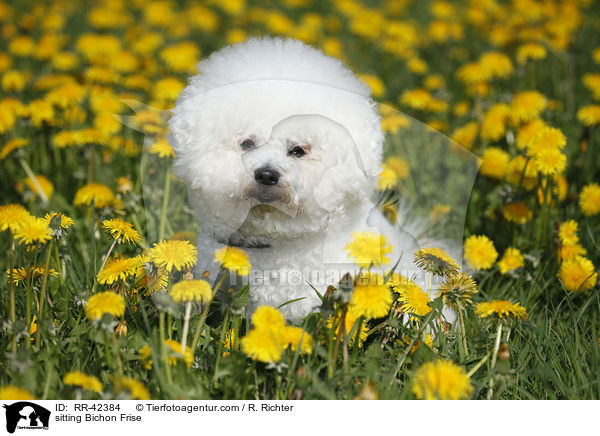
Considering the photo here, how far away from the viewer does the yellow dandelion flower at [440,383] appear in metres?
1.35

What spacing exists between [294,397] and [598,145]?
238 centimetres

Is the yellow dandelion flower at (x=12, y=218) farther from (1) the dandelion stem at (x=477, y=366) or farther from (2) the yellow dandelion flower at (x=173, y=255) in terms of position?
(1) the dandelion stem at (x=477, y=366)

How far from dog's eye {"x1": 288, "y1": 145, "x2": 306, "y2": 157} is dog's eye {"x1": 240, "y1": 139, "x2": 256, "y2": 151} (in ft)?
0.36

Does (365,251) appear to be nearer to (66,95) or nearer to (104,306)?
(104,306)

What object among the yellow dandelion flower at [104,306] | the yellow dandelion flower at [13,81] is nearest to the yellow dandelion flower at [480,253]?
the yellow dandelion flower at [104,306]

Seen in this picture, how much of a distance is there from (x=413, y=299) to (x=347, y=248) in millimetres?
275

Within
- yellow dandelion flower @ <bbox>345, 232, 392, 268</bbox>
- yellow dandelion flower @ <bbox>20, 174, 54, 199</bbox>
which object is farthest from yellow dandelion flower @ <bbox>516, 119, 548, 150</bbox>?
yellow dandelion flower @ <bbox>20, 174, 54, 199</bbox>

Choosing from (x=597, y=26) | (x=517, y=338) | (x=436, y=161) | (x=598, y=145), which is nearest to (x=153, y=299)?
(x=517, y=338)

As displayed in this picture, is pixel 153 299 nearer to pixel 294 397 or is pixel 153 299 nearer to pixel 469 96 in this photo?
pixel 294 397

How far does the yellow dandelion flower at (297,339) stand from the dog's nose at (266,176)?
0.40 meters

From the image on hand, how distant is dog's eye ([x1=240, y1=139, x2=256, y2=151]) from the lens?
65.0 inches

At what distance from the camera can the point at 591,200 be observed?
2266 mm
